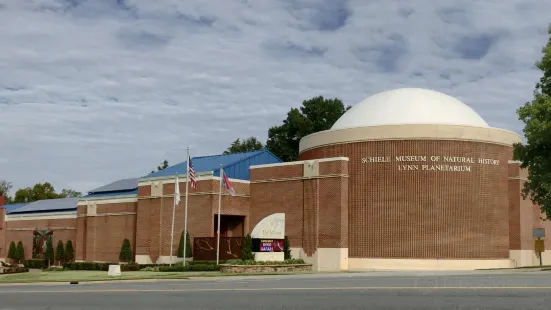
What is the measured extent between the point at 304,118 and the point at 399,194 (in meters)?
37.6

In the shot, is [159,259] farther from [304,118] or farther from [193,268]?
[304,118]

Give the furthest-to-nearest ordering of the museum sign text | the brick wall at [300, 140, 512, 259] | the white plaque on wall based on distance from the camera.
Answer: the museum sign text → the brick wall at [300, 140, 512, 259] → the white plaque on wall

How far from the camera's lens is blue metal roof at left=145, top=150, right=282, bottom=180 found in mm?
59438

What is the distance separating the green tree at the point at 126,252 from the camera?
195 ft

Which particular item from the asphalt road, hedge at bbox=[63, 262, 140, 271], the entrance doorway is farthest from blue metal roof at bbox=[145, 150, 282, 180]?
the asphalt road

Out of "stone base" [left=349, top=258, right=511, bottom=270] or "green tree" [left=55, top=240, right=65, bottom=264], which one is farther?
"green tree" [left=55, top=240, right=65, bottom=264]

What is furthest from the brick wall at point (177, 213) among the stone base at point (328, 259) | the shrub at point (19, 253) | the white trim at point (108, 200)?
the shrub at point (19, 253)

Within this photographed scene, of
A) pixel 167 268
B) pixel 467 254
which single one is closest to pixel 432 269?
pixel 467 254

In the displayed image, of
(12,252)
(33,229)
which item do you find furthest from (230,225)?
(12,252)

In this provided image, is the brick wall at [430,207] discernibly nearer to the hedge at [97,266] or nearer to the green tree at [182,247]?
the green tree at [182,247]

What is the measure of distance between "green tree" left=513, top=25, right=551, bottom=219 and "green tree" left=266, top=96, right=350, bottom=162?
43.9 metres

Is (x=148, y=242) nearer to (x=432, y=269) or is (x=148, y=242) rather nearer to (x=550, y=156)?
(x=432, y=269)

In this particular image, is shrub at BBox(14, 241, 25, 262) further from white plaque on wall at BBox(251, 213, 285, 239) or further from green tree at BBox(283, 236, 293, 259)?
white plaque on wall at BBox(251, 213, 285, 239)

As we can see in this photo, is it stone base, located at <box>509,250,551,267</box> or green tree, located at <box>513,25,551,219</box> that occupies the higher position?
green tree, located at <box>513,25,551,219</box>
